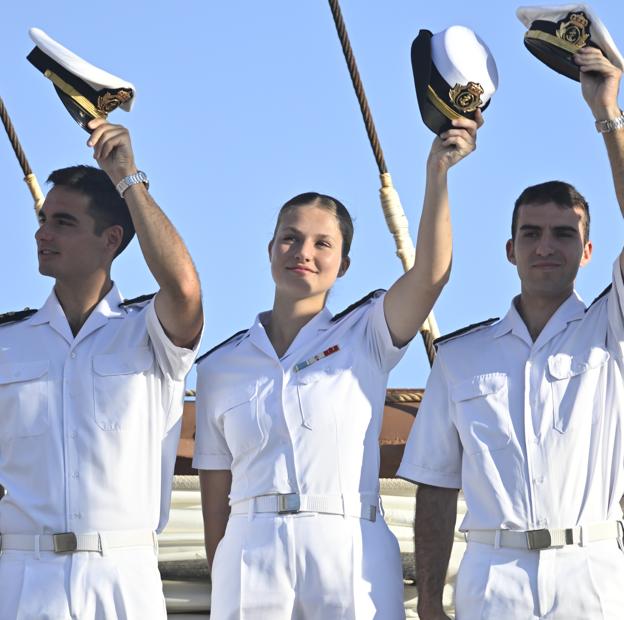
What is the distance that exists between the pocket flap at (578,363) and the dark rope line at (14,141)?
3.14m

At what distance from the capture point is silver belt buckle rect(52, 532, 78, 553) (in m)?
4.43

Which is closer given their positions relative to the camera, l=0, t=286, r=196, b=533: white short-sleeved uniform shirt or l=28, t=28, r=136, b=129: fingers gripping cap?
l=0, t=286, r=196, b=533: white short-sleeved uniform shirt

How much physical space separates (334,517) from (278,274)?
789mm

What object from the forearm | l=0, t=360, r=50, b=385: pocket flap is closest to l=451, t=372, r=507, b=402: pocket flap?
the forearm

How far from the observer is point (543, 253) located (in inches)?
182

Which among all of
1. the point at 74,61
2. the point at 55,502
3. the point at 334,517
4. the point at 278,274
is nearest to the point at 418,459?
the point at 334,517

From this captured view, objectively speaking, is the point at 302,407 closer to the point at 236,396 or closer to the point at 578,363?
the point at 236,396

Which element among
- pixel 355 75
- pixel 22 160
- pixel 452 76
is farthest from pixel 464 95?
pixel 22 160

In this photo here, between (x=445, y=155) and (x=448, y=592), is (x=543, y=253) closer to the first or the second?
(x=445, y=155)

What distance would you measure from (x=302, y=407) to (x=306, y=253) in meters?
0.49

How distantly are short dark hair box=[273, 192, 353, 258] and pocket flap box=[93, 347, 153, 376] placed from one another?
0.61 metres

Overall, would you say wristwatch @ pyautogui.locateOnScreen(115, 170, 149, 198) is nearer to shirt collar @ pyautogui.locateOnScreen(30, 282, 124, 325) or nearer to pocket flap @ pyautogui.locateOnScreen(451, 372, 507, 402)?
shirt collar @ pyautogui.locateOnScreen(30, 282, 124, 325)

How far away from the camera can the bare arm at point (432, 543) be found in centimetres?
459

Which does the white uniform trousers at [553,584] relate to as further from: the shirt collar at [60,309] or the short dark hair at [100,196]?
the short dark hair at [100,196]
